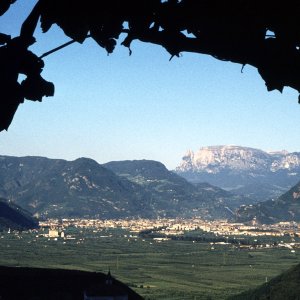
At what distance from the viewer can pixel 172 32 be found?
25.2 ft

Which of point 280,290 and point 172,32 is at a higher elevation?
point 172,32

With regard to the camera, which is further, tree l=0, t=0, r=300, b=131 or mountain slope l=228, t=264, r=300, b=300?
mountain slope l=228, t=264, r=300, b=300

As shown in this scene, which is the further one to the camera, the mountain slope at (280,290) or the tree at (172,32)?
the mountain slope at (280,290)

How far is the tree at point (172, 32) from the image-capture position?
717 cm

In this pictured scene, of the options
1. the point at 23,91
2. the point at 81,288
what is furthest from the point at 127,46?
the point at 81,288

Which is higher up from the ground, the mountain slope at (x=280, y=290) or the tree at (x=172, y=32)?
the tree at (x=172, y=32)

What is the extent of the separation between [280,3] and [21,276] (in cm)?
10580

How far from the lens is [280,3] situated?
7117 mm

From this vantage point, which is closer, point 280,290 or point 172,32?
point 172,32

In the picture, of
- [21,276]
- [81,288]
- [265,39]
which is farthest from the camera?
[21,276]

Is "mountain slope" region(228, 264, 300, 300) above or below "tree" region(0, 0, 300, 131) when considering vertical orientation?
below

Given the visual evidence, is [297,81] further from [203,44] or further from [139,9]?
[139,9]

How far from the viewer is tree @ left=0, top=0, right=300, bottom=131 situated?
7172 mm

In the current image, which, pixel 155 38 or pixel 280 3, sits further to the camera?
pixel 155 38
